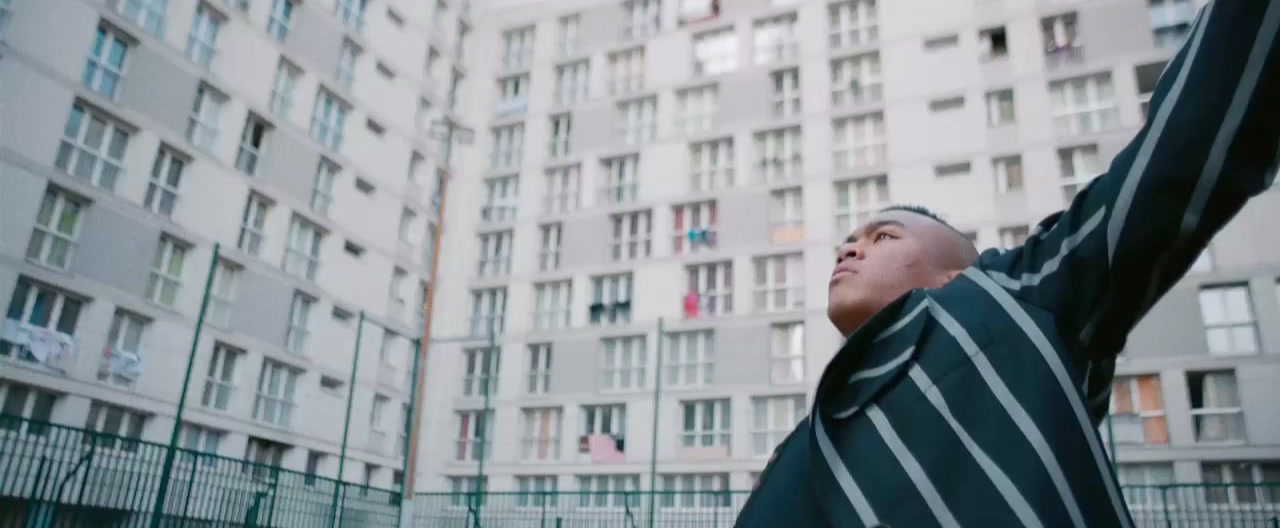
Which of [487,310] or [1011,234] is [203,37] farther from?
[1011,234]

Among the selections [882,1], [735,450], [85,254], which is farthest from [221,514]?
[882,1]

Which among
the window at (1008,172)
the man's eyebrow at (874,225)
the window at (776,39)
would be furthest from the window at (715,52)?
the man's eyebrow at (874,225)

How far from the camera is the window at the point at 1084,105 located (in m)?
22.2

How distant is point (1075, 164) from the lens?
22.3 metres

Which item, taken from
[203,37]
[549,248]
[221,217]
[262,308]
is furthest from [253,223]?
[549,248]

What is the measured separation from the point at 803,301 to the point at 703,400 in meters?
3.91

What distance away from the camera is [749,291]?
984 inches

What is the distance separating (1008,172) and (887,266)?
23.6 metres

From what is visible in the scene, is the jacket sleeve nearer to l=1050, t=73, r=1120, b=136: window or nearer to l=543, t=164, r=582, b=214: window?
l=1050, t=73, r=1120, b=136: window

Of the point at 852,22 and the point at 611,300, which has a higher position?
the point at 852,22

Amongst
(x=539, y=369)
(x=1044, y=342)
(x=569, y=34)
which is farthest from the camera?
(x=569, y=34)

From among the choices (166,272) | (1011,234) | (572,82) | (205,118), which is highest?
(572,82)

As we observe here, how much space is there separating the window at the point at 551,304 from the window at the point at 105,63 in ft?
44.0

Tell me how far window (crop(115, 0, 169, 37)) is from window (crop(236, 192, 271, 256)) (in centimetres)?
441
